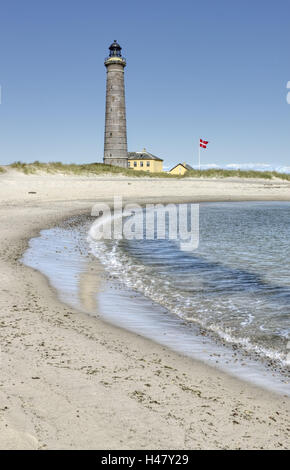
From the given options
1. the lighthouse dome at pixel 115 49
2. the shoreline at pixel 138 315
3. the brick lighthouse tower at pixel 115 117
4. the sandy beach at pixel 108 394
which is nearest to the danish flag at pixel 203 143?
the brick lighthouse tower at pixel 115 117

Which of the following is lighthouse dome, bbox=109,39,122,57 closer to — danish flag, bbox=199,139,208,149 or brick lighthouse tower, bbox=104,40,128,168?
brick lighthouse tower, bbox=104,40,128,168

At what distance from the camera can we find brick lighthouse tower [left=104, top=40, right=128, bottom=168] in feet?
197

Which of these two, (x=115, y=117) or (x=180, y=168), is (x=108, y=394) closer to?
(x=115, y=117)

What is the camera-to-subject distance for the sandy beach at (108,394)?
268 centimetres

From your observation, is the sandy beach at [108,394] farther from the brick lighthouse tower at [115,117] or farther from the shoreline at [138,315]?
the brick lighthouse tower at [115,117]

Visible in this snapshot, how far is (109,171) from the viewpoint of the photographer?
1777 inches

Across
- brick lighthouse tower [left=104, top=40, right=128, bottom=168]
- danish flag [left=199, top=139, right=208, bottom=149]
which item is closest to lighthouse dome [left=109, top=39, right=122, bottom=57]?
brick lighthouse tower [left=104, top=40, right=128, bottom=168]

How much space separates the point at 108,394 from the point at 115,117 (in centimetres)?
5970

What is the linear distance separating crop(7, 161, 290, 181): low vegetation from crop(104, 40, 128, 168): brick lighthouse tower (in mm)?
10926

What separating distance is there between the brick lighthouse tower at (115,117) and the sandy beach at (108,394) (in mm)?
55753
